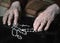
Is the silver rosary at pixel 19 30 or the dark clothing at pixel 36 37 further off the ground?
the silver rosary at pixel 19 30

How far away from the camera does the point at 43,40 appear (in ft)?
1.51

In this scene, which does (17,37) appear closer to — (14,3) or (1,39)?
(1,39)

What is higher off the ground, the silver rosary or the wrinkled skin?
the wrinkled skin

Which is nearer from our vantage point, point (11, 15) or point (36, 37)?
point (36, 37)

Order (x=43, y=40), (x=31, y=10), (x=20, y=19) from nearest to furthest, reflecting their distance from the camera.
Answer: (x=43, y=40) → (x=20, y=19) → (x=31, y=10)

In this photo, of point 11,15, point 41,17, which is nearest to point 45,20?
point 41,17

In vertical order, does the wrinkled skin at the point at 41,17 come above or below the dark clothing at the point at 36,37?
above

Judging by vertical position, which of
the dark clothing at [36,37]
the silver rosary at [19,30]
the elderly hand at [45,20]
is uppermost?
the elderly hand at [45,20]

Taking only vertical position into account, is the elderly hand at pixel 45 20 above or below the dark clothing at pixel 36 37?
above

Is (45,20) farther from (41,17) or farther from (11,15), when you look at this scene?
(11,15)

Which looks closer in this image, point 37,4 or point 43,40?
point 43,40

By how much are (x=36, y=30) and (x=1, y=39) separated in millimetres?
119

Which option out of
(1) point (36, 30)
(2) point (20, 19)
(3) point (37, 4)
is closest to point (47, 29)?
(1) point (36, 30)

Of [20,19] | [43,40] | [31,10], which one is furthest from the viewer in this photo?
[31,10]
